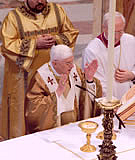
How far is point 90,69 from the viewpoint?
134 inches

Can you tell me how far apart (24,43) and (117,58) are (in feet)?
3.48

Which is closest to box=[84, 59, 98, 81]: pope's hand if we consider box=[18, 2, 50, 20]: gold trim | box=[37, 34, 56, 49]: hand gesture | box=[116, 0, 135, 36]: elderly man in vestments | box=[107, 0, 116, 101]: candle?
box=[37, 34, 56, 49]: hand gesture

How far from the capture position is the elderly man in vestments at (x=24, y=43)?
4176mm

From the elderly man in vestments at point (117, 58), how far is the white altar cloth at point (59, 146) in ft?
4.00

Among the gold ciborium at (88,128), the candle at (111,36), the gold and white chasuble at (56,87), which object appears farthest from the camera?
the gold and white chasuble at (56,87)

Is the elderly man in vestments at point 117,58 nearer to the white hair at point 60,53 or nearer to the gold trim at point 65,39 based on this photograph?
the gold trim at point 65,39

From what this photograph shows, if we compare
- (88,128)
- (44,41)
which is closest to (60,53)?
(44,41)

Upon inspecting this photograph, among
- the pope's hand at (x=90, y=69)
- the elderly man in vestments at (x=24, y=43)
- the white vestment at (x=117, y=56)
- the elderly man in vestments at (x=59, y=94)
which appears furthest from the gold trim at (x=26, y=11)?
the pope's hand at (x=90, y=69)

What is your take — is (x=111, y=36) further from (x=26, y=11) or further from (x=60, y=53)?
(x=26, y=11)

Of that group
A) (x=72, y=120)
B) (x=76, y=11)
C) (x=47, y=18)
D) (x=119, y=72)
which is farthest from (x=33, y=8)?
(x=76, y=11)

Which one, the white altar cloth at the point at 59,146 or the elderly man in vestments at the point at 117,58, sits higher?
the elderly man in vestments at the point at 117,58

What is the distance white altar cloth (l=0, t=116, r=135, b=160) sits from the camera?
2.42 meters

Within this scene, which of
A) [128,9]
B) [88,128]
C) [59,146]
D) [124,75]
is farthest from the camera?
[128,9]

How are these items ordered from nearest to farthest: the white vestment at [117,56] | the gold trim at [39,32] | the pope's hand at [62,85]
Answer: the pope's hand at [62,85]
the white vestment at [117,56]
the gold trim at [39,32]
